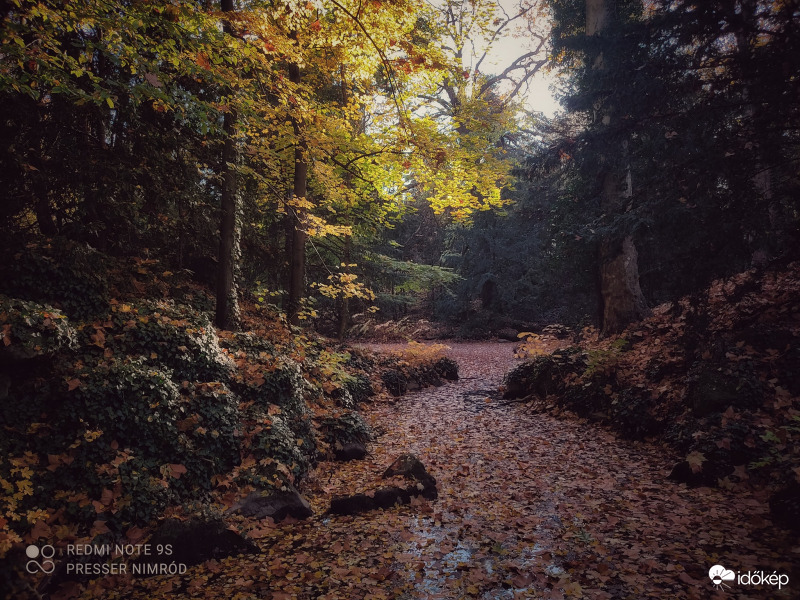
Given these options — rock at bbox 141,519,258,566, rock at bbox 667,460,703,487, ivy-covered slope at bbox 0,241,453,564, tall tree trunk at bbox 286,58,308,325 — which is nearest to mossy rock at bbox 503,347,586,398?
rock at bbox 667,460,703,487

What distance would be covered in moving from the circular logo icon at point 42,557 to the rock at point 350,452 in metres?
4.20

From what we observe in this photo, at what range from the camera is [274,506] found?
529cm

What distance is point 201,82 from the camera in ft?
28.4

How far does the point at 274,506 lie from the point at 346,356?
5902 mm

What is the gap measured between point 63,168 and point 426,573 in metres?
8.23

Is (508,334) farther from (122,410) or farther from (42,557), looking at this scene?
(42,557)

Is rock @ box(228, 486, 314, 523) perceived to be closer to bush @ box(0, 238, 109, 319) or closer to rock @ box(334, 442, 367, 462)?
rock @ box(334, 442, 367, 462)

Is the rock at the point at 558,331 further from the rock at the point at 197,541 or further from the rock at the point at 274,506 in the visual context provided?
the rock at the point at 197,541

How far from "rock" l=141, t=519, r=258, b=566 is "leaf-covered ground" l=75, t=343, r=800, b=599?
4.7 inches

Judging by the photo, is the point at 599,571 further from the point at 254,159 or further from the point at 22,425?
the point at 254,159

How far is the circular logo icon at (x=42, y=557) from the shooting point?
3633 millimetres

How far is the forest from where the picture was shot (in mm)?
4133

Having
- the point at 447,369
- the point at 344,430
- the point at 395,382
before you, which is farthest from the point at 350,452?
the point at 447,369

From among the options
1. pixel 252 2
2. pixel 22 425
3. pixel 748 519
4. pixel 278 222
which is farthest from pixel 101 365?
pixel 278 222
